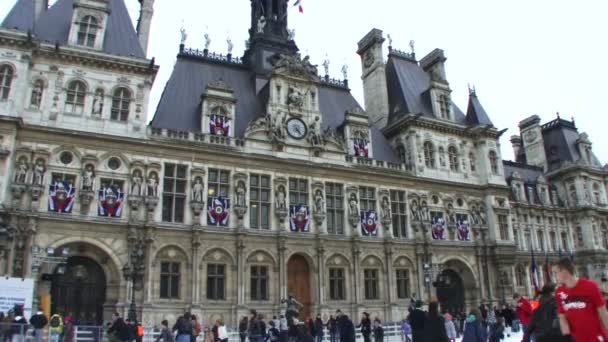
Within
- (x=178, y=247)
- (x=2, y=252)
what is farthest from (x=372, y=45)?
(x=2, y=252)

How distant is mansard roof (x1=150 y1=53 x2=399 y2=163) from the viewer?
3191cm

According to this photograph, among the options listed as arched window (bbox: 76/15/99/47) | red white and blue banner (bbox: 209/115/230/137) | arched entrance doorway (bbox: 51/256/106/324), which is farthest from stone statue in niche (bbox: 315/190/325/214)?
arched window (bbox: 76/15/99/47)

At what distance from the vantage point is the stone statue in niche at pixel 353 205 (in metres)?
33.7

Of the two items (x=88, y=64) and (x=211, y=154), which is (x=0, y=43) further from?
(x=211, y=154)

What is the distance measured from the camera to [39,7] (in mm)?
31234

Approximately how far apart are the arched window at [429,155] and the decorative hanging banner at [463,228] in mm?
4496

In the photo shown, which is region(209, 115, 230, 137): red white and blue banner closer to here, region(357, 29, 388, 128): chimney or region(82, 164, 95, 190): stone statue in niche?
region(82, 164, 95, 190): stone statue in niche

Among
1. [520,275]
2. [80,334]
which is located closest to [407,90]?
[520,275]

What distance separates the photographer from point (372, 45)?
46.2 metres

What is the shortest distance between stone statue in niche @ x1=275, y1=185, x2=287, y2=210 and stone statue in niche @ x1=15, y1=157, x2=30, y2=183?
13.8m

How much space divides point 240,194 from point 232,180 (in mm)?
1013

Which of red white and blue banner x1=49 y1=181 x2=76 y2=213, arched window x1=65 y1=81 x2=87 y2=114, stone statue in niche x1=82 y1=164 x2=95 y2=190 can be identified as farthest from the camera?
arched window x1=65 y1=81 x2=87 y2=114

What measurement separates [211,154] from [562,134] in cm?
4326

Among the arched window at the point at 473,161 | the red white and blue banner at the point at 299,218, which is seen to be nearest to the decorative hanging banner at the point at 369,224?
the red white and blue banner at the point at 299,218
